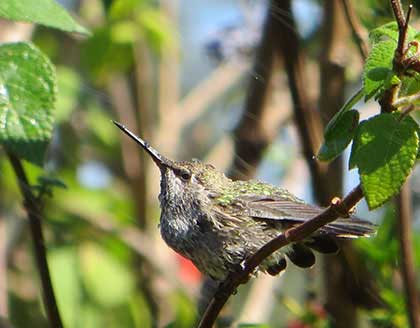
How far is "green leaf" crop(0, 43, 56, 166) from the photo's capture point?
159 centimetres

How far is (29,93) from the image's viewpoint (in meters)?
1.63

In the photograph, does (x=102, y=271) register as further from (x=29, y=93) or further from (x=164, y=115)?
(x=29, y=93)

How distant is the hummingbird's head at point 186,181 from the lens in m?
2.21

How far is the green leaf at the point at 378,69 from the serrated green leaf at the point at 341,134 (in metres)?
0.04

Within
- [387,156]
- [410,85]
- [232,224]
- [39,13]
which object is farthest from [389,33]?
[232,224]

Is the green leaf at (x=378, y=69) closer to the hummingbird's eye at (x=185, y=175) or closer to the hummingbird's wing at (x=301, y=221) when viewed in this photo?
the hummingbird's wing at (x=301, y=221)

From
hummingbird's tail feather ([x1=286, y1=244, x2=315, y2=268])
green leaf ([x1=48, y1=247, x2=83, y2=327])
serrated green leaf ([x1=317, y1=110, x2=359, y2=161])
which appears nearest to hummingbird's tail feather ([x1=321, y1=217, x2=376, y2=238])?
hummingbird's tail feather ([x1=286, y1=244, x2=315, y2=268])

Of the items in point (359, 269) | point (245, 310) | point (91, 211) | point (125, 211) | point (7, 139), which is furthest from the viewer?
point (125, 211)

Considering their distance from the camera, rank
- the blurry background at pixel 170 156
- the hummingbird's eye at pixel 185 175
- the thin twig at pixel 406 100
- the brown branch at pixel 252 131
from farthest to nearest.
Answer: the brown branch at pixel 252 131
the blurry background at pixel 170 156
the hummingbird's eye at pixel 185 175
the thin twig at pixel 406 100

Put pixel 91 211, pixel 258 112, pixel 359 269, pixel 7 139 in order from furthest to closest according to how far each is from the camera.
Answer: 1. pixel 91 211
2. pixel 258 112
3. pixel 359 269
4. pixel 7 139

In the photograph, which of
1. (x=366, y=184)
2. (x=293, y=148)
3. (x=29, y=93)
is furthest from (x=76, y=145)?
(x=366, y=184)

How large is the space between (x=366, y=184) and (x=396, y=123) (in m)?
0.09

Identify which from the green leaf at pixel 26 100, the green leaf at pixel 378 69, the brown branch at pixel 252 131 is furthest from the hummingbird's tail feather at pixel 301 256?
the brown branch at pixel 252 131

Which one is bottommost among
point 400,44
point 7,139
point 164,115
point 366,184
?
point 366,184
